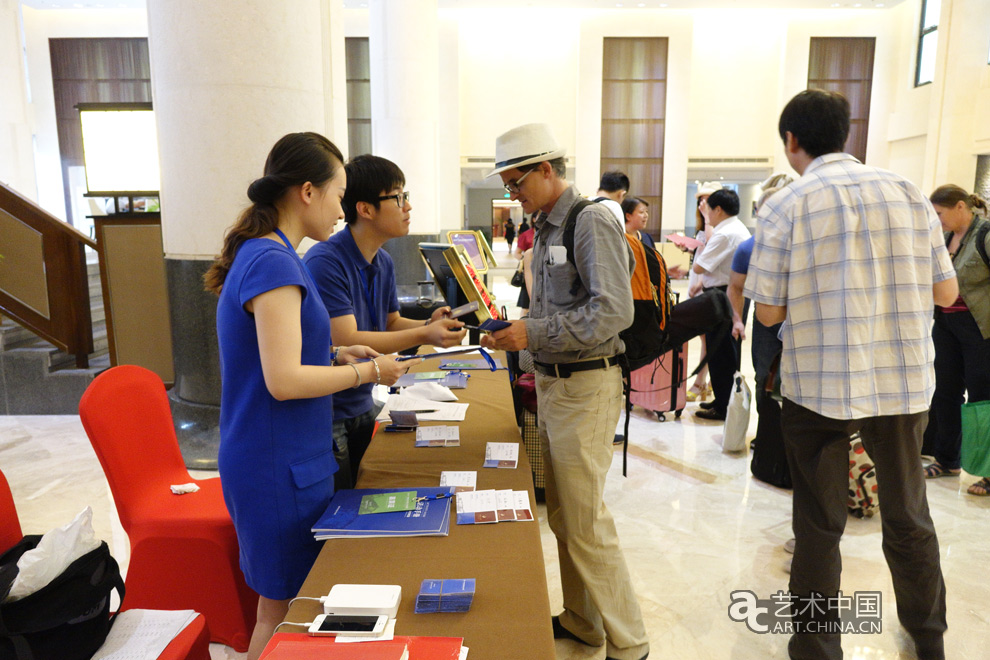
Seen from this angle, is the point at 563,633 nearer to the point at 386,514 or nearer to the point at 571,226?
the point at 386,514

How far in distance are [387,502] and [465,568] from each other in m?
0.37

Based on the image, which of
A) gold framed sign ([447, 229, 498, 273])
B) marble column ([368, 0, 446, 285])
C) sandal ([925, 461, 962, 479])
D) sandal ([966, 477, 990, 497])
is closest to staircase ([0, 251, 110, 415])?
gold framed sign ([447, 229, 498, 273])

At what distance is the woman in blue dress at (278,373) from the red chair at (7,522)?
59 cm

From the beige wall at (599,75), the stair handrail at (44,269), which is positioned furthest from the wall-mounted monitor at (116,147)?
the beige wall at (599,75)

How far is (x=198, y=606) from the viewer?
2.21 metres

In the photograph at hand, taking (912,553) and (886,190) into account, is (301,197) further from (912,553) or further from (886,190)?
(912,553)

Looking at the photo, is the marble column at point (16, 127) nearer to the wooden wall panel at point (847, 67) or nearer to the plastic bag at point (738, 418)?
the plastic bag at point (738, 418)

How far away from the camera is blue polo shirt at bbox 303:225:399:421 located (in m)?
2.16

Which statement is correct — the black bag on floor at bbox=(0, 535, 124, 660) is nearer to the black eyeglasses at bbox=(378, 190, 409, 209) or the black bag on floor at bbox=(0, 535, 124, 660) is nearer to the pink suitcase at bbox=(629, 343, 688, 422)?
the black eyeglasses at bbox=(378, 190, 409, 209)

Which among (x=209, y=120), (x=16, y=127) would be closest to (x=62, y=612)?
(x=209, y=120)

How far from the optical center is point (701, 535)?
10.9 ft

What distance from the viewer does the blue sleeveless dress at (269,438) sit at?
4.94 ft

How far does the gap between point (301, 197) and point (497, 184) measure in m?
20.5

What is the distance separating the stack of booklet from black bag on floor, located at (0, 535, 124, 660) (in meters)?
0.50
